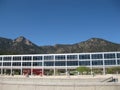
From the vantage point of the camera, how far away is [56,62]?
10238cm

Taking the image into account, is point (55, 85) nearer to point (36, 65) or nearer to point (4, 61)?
point (36, 65)

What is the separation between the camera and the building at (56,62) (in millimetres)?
96525

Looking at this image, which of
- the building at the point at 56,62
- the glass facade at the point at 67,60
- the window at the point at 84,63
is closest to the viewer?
the glass facade at the point at 67,60

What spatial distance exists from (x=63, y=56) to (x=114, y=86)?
287 ft

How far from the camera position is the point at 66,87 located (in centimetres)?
1405

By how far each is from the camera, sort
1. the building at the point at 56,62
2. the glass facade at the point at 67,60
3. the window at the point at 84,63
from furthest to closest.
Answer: the window at the point at 84,63 < the building at the point at 56,62 < the glass facade at the point at 67,60

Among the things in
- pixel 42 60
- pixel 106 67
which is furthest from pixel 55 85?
pixel 42 60

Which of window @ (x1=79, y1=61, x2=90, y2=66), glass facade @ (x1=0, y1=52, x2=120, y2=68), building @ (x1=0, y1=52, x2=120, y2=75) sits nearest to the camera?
glass facade @ (x1=0, y1=52, x2=120, y2=68)

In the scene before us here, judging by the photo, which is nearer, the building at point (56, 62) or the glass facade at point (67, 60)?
the glass facade at point (67, 60)

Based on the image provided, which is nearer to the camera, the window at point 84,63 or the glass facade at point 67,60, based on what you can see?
the glass facade at point 67,60

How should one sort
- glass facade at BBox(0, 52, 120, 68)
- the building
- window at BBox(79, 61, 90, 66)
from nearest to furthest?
glass facade at BBox(0, 52, 120, 68) < the building < window at BBox(79, 61, 90, 66)

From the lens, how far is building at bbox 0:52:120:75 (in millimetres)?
96525

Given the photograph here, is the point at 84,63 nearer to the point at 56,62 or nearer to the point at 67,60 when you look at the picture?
the point at 67,60

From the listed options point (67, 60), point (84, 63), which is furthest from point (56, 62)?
point (84, 63)
